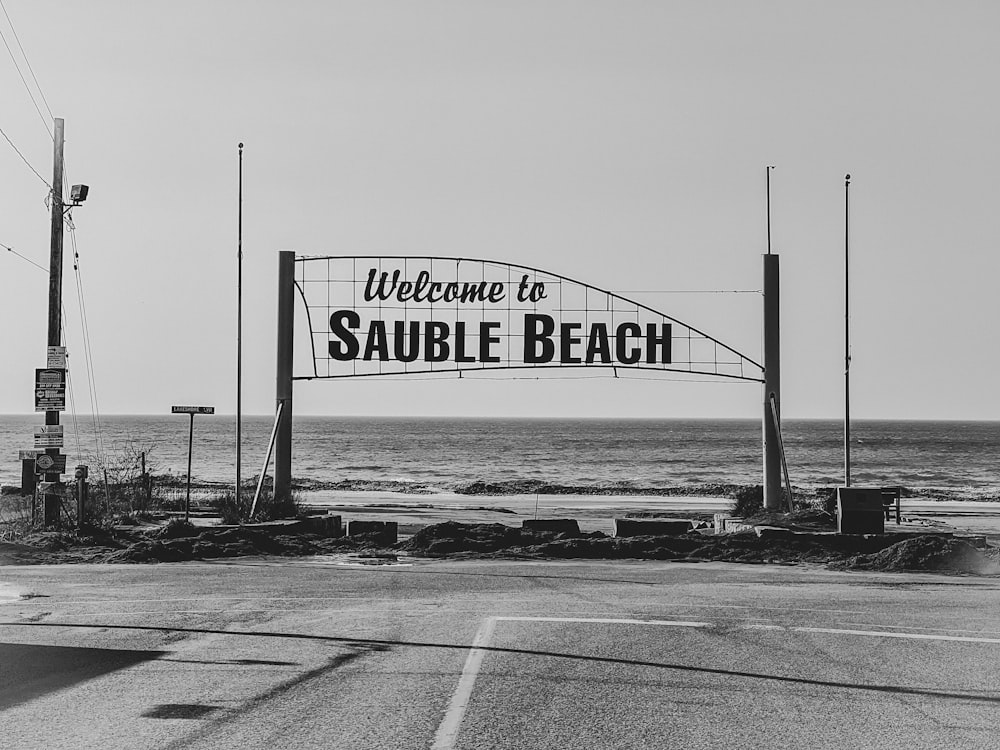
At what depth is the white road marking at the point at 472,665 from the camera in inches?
295

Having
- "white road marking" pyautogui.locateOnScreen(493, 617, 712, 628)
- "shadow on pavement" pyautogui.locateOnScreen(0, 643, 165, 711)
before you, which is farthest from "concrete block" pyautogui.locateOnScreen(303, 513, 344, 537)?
"shadow on pavement" pyautogui.locateOnScreen(0, 643, 165, 711)

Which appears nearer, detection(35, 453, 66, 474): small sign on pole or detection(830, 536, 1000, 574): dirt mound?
detection(830, 536, 1000, 574): dirt mound

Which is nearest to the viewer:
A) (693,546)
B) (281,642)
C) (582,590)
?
(281,642)

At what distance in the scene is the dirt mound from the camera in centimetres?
1838

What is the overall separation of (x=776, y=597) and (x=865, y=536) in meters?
7.60

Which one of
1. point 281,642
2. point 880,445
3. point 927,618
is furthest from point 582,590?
point 880,445

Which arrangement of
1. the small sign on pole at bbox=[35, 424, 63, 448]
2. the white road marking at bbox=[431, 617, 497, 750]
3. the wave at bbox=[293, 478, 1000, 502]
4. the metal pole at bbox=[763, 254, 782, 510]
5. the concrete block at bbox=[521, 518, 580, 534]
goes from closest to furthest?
the white road marking at bbox=[431, 617, 497, 750]
the small sign on pole at bbox=[35, 424, 63, 448]
the concrete block at bbox=[521, 518, 580, 534]
the metal pole at bbox=[763, 254, 782, 510]
the wave at bbox=[293, 478, 1000, 502]

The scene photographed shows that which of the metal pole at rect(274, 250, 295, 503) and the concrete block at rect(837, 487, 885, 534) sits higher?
the metal pole at rect(274, 250, 295, 503)

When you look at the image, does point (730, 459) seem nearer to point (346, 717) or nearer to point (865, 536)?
point (865, 536)

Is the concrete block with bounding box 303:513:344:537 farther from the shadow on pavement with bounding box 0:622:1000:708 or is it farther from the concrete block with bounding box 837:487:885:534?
the shadow on pavement with bounding box 0:622:1000:708

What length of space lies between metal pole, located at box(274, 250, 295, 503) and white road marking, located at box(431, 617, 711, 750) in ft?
47.9

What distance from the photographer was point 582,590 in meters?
15.2

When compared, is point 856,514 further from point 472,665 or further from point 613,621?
point 472,665

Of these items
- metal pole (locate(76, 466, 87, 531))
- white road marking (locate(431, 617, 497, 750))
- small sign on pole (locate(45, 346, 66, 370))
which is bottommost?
white road marking (locate(431, 617, 497, 750))
